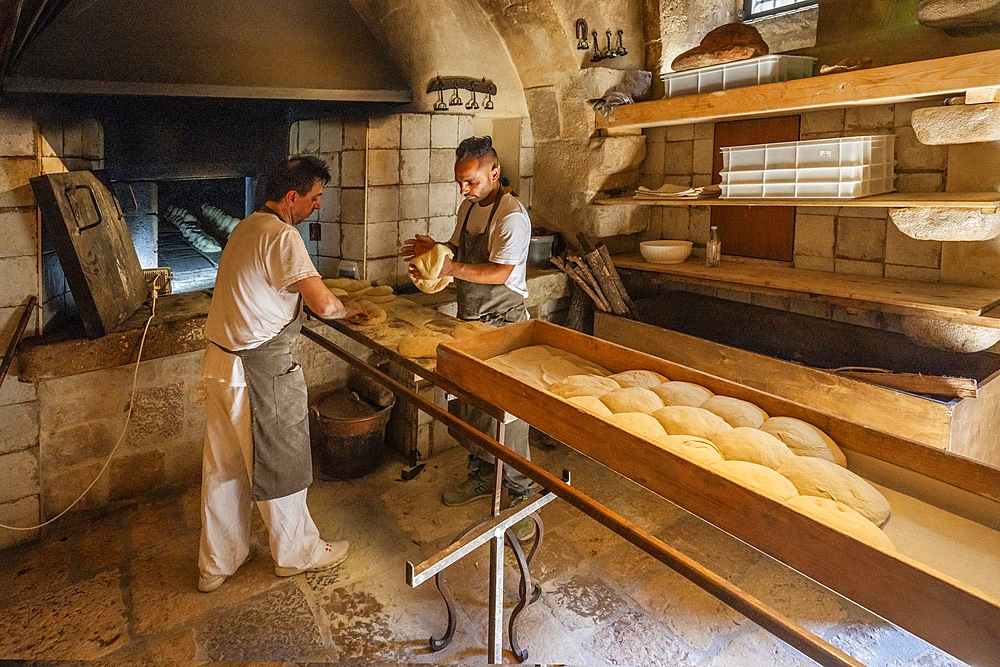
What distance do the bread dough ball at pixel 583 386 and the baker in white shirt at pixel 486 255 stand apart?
95cm

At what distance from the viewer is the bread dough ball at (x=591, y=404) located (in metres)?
1.85

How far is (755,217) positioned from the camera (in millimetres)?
4141

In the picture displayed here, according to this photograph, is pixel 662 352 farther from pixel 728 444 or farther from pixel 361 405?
pixel 728 444

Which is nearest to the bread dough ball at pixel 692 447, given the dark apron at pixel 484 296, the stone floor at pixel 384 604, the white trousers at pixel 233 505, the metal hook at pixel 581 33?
the stone floor at pixel 384 604

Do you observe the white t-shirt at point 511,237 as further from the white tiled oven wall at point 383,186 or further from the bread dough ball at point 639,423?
the bread dough ball at point 639,423

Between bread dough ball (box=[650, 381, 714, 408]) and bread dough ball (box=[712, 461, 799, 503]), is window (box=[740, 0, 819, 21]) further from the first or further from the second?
bread dough ball (box=[712, 461, 799, 503])

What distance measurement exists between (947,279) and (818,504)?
101 inches

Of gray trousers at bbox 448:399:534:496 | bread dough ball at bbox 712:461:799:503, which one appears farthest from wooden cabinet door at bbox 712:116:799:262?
bread dough ball at bbox 712:461:799:503

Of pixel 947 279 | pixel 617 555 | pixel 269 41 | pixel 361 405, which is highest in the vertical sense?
pixel 269 41

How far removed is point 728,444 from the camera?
1.71 metres

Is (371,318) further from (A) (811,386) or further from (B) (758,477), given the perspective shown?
(A) (811,386)

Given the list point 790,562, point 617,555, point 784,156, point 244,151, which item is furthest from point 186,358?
point 784,156

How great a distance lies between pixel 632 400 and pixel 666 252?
8.08 feet

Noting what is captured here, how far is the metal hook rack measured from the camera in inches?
157
